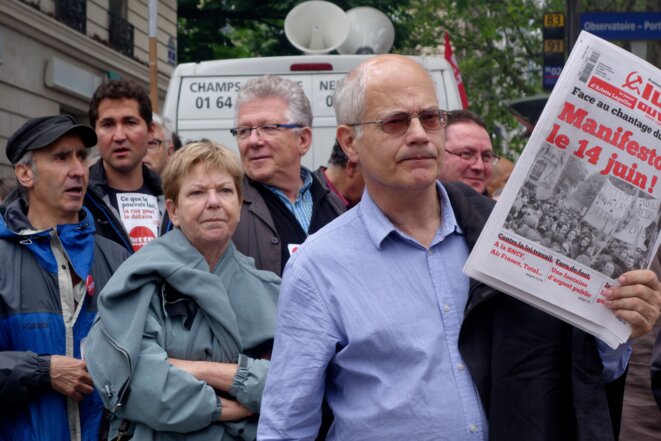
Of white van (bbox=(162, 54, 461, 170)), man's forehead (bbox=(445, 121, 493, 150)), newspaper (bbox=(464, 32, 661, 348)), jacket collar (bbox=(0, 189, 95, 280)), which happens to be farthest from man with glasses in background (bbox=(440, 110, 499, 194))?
newspaper (bbox=(464, 32, 661, 348))

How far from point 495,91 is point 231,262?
2456cm

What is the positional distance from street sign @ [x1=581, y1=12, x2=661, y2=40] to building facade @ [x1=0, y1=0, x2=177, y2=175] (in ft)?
34.5

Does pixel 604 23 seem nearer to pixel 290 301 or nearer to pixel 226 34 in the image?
pixel 290 301

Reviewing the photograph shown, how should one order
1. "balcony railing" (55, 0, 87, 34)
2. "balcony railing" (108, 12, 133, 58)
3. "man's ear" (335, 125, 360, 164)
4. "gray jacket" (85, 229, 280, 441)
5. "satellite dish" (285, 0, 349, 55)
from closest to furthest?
"man's ear" (335, 125, 360, 164)
"gray jacket" (85, 229, 280, 441)
"satellite dish" (285, 0, 349, 55)
"balcony railing" (55, 0, 87, 34)
"balcony railing" (108, 12, 133, 58)

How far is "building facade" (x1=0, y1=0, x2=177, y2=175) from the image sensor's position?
19531 millimetres

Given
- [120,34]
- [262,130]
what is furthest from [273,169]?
[120,34]

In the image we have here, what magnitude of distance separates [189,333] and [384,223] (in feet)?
4.30

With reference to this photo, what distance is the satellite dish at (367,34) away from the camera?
1046 cm

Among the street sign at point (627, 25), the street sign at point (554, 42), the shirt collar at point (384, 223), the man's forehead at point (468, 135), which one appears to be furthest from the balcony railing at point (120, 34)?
the shirt collar at point (384, 223)

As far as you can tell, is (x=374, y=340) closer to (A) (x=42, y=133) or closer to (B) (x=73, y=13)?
(A) (x=42, y=133)

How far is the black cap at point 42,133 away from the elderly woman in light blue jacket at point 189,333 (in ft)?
2.81

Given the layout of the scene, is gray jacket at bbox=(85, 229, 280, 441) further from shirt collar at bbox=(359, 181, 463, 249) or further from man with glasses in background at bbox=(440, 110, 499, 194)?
man with glasses in background at bbox=(440, 110, 499, 194)

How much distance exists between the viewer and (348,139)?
3.17 metres

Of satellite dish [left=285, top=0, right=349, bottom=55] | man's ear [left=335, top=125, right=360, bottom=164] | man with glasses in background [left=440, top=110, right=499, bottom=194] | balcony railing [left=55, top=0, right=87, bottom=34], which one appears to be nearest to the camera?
man's ear [left=335, top=125, right=360, bottom=164]
